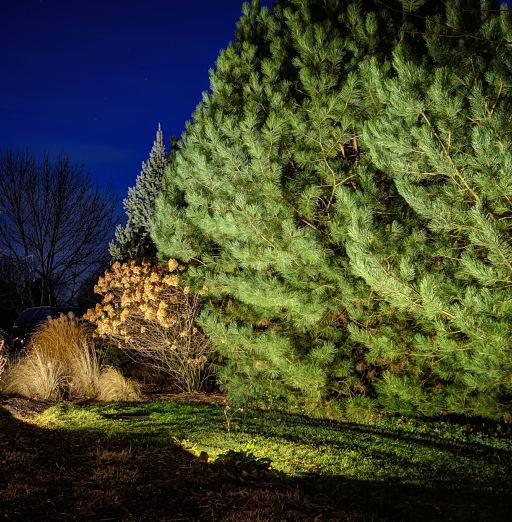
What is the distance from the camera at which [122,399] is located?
8641mm

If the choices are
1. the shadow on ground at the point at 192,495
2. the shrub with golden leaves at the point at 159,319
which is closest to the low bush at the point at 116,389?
the shrub with golden leaves at the point at 159,319

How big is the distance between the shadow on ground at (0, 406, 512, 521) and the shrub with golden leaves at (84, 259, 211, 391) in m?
3.97

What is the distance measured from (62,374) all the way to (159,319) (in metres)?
2.15

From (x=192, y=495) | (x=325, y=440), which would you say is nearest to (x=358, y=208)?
(x=325, y=440)

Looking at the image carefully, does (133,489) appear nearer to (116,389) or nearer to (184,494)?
(184,494)

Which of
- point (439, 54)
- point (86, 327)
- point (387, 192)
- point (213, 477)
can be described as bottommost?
point (213, 477)

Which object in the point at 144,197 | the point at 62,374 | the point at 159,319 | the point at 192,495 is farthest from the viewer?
the point at 144,197

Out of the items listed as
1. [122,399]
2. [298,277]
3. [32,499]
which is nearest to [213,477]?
[32,499]

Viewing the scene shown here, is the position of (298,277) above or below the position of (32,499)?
above

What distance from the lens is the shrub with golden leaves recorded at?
877 centimetres

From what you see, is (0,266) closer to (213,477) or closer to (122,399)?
(122,399)

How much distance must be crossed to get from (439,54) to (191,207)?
12.7ft

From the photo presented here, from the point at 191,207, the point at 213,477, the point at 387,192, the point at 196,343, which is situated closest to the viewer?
the point at 213,477

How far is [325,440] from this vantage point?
219 inches
